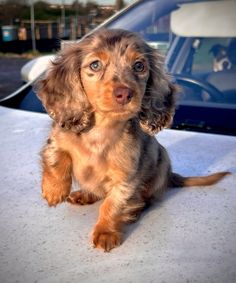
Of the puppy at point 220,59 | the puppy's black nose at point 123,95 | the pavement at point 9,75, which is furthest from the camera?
the pavement at point 9,75

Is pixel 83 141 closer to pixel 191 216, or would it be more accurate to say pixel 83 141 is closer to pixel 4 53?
pixel 191 216

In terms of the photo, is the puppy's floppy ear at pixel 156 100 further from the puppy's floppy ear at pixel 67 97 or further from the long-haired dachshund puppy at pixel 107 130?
the puppy's floppy ear at pixel 67 97

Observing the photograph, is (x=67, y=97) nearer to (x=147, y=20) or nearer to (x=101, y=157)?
(x=101, y=157)

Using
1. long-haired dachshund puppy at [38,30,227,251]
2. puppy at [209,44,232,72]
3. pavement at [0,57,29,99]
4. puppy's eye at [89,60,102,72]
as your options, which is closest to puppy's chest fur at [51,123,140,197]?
long-haired dachshund puppy at [38,30,227,251]

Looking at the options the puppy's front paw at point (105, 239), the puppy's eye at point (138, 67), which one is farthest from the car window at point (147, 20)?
the puppy's front paw at point (105, 239)

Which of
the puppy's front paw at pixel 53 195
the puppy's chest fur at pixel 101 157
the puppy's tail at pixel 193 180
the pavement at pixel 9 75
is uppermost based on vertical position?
the puppy's chest fur at pixel 101 157

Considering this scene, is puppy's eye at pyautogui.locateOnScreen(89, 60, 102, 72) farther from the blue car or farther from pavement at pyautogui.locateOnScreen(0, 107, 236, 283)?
the blue car

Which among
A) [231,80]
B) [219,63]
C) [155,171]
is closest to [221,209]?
[155,171]
